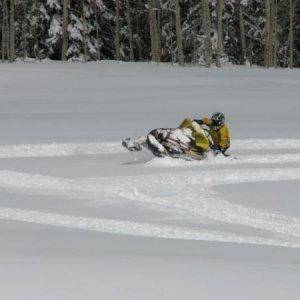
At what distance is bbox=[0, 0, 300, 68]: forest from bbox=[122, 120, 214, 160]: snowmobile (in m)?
28.0

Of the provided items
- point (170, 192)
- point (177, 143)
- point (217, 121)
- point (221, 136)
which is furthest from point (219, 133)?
point (170, 192)

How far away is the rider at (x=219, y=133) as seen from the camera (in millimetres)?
13602

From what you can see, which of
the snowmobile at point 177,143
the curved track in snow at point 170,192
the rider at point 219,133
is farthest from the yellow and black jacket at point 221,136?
the curved track in snow at point 170,192

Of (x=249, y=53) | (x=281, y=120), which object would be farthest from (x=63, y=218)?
(x=249, y=53)

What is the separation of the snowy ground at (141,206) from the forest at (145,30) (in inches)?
841

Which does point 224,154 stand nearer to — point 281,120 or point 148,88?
point 281,120

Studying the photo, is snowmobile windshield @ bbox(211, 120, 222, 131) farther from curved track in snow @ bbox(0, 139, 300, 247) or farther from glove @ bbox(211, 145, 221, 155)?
curved track in snow @ bbox(0, 139, 300, 247)

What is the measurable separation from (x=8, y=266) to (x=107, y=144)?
9148 mm

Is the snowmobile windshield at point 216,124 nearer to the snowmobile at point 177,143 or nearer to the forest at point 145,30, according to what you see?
the snowmobile at point 177,143

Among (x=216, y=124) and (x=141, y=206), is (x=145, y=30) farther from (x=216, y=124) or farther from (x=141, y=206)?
(x=141, y=206)

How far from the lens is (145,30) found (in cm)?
5812

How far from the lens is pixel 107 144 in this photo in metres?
15.2

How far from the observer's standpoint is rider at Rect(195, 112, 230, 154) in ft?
44.6

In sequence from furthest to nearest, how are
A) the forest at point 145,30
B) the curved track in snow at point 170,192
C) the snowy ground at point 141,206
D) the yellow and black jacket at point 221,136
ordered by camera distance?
the forest at point 145,30, the yellow and black jacket at point 221,136, the curved track in snow at point 170,192, the snowy ground at point 141,206
